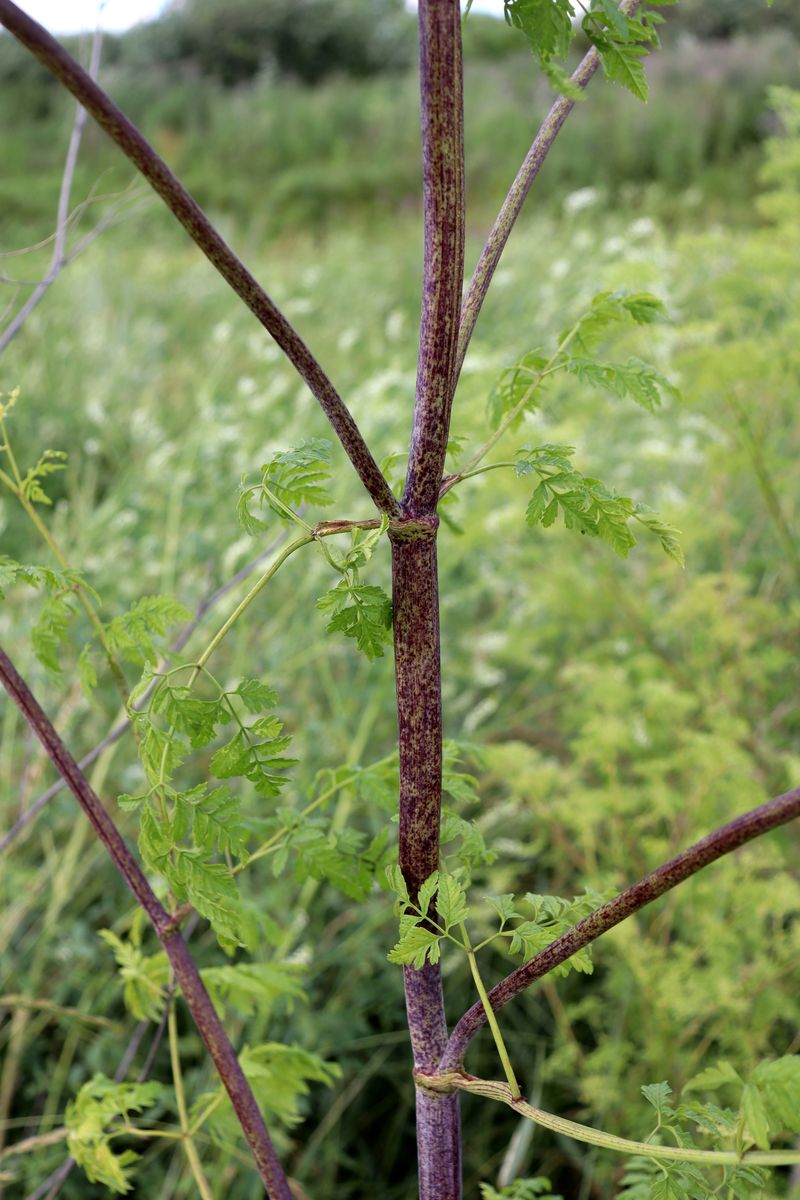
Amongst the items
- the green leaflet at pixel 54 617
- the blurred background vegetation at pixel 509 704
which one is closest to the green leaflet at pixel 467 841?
the blurred background vegetation at pixel 509 704

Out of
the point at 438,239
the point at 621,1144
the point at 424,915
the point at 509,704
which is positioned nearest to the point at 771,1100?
the point at 621,1144

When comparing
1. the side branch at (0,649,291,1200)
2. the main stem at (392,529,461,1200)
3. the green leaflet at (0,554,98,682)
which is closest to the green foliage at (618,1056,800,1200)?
the main stem at (392,529,461,1200)

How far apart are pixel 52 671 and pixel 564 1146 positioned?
1522 mm

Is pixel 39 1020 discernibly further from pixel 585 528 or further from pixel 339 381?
pixel 339 381

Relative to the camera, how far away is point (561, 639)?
10.4 feet

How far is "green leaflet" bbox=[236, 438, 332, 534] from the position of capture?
0.60 m

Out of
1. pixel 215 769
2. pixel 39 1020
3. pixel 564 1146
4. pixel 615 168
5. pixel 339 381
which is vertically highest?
pixel 615 168

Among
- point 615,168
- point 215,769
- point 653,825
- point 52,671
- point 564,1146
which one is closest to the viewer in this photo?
point 215,769

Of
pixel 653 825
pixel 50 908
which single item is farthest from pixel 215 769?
pixel 653 825

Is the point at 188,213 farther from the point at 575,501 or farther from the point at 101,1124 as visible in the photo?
the point at 101,1124

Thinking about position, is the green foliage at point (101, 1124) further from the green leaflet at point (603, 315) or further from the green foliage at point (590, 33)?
the green foliage at point (590, 33)

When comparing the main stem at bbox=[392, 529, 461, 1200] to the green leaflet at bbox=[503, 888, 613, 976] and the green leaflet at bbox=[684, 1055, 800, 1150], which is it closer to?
the green leaflet at bbox=[503, 888, 613, 976]

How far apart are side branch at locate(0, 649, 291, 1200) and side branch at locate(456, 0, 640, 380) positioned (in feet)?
1.17

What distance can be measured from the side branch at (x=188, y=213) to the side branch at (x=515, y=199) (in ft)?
0.32
